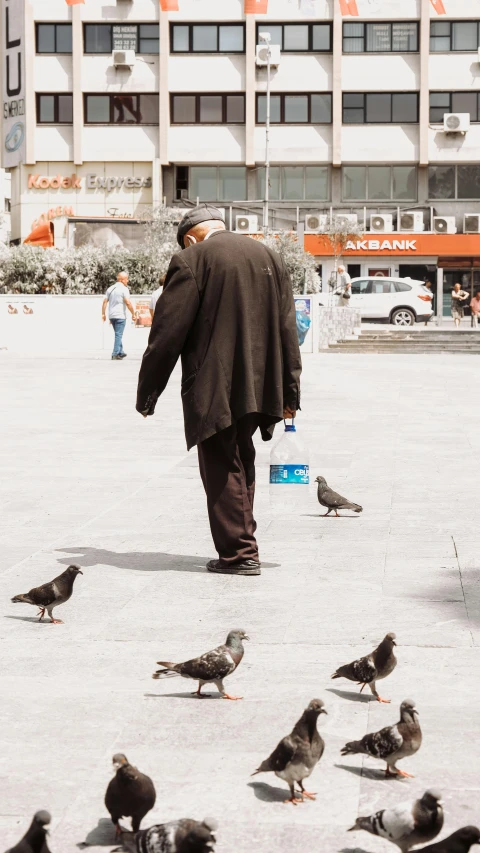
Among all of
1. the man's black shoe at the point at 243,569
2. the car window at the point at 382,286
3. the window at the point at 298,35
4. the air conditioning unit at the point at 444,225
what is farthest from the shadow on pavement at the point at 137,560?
the window at the point at 298,35

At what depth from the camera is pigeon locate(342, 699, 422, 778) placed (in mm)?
3443

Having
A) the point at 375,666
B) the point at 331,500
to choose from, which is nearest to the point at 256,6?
the point at 331,500

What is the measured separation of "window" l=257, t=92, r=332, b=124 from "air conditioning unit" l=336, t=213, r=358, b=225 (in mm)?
3904

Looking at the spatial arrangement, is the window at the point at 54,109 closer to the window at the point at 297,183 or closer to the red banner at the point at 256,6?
the window at the point at 297,183

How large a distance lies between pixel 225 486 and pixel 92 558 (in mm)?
897

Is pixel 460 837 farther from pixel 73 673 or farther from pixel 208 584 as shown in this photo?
pixel 208 584

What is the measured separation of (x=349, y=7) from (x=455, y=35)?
531 cm

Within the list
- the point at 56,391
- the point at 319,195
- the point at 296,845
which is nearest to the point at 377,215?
the point at 319,195

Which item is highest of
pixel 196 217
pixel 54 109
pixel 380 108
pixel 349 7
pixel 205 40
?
pixel 349 7

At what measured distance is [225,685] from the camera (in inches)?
176

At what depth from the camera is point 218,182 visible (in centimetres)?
5575

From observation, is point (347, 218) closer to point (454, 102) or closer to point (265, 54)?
point (454, 102)

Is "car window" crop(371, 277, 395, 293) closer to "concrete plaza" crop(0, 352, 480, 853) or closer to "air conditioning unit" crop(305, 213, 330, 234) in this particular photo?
"air conditioning unit" crop(305, 213, 330, 234)

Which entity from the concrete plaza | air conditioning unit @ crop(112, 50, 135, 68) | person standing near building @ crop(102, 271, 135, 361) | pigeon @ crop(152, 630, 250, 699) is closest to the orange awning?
person standing near building @ crop(102, 271, 135, 361)
